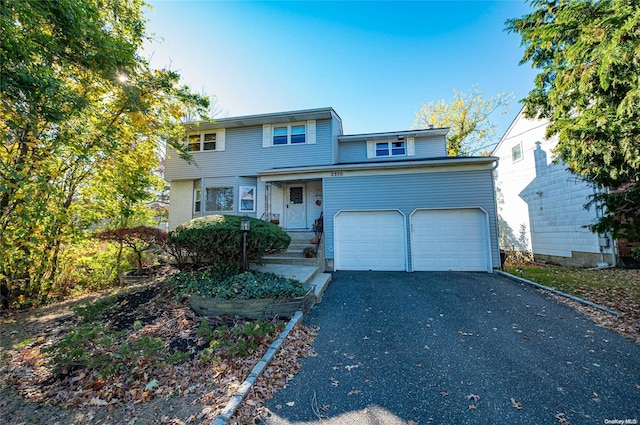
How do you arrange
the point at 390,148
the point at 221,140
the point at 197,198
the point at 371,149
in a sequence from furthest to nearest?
the point at 371,149 < the point at 390,148 < the point at 197,198 < the point at 221,140

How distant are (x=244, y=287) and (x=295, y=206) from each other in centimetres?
696

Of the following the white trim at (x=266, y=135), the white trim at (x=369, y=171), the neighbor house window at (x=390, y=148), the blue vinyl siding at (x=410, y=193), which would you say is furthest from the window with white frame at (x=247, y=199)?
the neighbor house window at (x=390, y=148)

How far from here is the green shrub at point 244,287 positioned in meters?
5.00

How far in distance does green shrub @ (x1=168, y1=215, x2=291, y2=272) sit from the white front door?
5089 mm

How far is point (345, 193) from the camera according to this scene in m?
9.56

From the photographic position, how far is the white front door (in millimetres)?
11734

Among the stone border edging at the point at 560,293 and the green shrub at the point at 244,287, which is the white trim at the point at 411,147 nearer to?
the stone border edging at the point at 560,293

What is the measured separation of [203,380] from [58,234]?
6343 mm

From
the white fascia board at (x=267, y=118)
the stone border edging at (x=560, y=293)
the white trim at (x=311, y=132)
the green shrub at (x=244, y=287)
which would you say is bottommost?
the stone border edging at (x=560, y=293)

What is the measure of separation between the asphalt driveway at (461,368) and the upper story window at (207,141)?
10083 mm

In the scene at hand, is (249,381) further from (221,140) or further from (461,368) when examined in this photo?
(221,140)

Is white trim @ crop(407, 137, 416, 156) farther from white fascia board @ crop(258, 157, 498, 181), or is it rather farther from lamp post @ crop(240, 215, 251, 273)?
lamp post @ crop(240, 215, 251, 273)

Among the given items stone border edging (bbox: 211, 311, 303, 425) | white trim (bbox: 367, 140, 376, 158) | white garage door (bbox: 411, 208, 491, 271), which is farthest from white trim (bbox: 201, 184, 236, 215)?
stone border edging (bbox: 211, 311, 303, 425)

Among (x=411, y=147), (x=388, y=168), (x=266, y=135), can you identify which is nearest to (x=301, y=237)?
(x=388, y=168)
